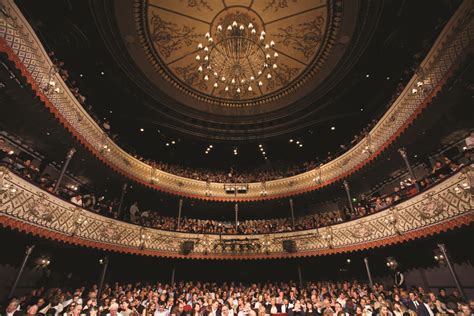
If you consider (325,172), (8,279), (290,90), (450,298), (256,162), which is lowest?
(450,298)

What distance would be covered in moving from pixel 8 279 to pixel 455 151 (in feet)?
51.2

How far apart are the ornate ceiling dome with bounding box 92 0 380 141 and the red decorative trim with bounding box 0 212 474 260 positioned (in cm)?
703

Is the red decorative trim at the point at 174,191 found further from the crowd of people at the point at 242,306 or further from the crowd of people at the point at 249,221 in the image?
the crowd of people at the point at 242,306

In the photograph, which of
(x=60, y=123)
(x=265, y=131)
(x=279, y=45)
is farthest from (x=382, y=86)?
(x=60, y=123)

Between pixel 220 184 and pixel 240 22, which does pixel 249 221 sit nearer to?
pixel 220 184

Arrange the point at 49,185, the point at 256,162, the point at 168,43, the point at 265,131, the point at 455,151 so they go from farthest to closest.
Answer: the point at 256,162 < the point at 265,131 < the point at 168,43 < the point at 455,151 < the point at 49,185

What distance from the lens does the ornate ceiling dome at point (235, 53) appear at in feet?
34.5

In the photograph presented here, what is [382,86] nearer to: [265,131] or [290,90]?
[290,90]

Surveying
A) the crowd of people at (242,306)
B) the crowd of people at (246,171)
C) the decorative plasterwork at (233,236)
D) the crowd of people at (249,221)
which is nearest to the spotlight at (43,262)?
the crowd of people at (242,306)

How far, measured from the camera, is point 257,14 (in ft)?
36.3

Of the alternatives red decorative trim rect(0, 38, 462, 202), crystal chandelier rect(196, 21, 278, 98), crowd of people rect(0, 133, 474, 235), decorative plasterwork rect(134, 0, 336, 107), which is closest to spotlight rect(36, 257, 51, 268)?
crowd of people rect(0, 133, 474, 235)

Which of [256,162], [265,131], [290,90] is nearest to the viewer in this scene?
[290,90]

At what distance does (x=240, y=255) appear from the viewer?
484 inches

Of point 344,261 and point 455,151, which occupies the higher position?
point 455,151
